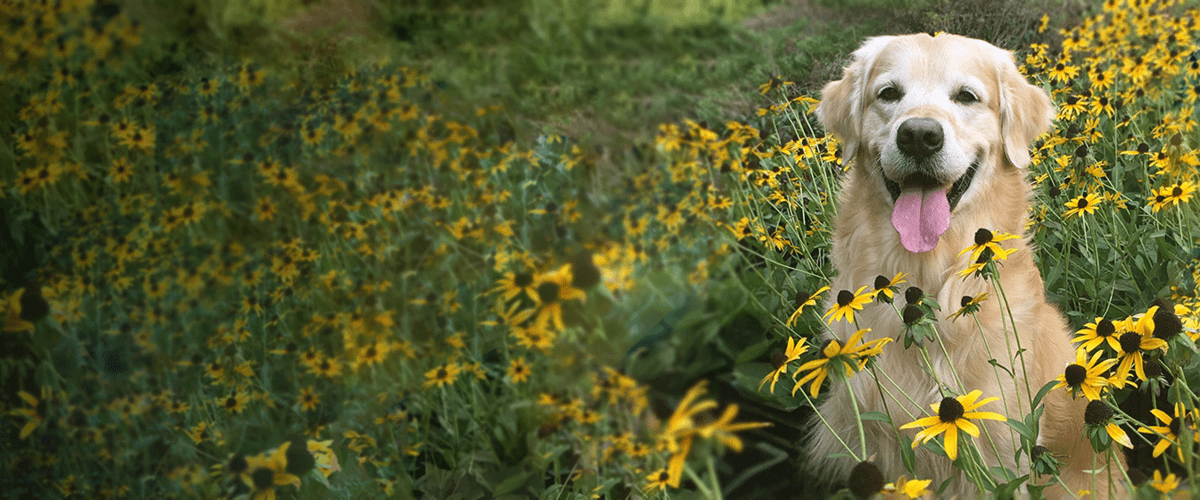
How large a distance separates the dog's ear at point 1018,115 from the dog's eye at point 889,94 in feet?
0.50

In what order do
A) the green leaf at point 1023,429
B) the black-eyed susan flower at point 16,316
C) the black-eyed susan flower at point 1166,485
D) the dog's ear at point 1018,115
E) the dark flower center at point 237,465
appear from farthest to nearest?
the black-eyed susan flower at point 16,316 → the dark flower center at point 237,465 → the dog's ear at point 1018,115 → the green leaf at point 1023,429 → the black-eyed susan flower at point 1166,485

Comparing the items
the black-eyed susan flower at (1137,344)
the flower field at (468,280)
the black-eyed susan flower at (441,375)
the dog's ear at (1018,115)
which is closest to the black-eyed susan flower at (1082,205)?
the flower field at (468,280)

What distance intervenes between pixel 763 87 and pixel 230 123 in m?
1.31

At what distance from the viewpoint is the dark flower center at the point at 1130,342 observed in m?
0.81

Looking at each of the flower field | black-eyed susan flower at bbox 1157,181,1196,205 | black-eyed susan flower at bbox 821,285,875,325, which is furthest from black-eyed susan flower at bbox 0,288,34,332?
black-eyed susan flower at bbox 1157,181,1196,205

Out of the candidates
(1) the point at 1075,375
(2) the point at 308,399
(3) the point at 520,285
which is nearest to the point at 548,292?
(3) the point at 520,285

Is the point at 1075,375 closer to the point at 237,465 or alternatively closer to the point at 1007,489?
the point at 1007,489

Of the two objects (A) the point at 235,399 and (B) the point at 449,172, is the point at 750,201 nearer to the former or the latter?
(B) the point at 449,172

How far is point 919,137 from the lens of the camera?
861 mm

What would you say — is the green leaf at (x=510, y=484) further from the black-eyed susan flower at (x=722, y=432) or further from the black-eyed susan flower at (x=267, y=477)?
the black-eyed susan flower at (x=722, y=432)

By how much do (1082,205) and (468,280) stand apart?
1229 millimetres

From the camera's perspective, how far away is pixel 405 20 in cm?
202

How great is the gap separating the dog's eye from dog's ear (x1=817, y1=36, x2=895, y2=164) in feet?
0.12

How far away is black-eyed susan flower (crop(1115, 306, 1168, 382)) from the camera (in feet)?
2.62
